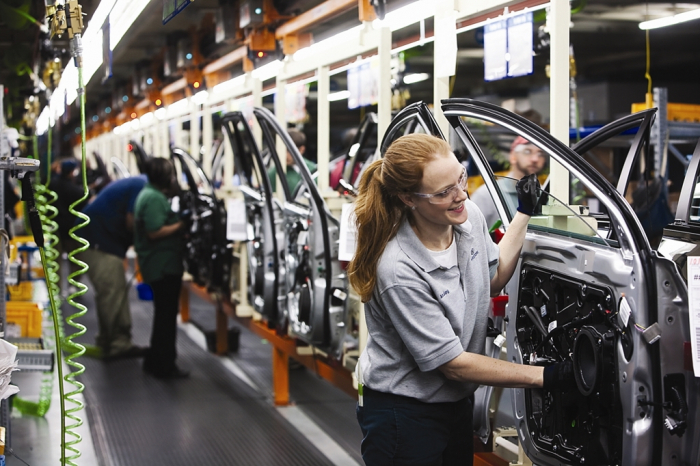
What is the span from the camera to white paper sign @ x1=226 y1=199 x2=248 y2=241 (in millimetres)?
6430

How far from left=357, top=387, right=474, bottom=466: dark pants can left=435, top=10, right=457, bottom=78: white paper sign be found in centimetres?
166

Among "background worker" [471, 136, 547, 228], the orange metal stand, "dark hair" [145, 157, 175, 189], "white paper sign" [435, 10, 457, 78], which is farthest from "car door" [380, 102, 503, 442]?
the orange metal stand

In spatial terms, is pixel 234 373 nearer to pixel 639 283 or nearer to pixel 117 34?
pixel 117 34

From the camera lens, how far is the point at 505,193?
10.0 ft

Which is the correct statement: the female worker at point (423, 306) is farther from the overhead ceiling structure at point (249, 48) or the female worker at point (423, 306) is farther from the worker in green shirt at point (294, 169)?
the worker in green shirt at point (294, 169)

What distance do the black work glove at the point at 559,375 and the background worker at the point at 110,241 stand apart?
582 centimetres

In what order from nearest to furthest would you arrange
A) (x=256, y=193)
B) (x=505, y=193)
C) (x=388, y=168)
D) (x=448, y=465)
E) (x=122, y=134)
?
(x=388, y=168)
(x=448, y=465)
(x=505, y=193)
(x=256, y=193)
(x=122, y=134)

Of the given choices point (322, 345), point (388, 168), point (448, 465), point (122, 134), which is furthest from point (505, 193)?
point (122, 134)

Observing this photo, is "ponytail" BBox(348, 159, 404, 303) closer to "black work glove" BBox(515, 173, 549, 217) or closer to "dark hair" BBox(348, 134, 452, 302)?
"dark hair" BBox(348, 134, 452, 302)

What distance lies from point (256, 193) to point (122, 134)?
10.2 m

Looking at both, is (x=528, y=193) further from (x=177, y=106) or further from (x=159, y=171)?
(x=177, y=106)

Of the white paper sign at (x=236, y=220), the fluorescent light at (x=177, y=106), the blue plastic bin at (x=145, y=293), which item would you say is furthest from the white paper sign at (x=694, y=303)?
the fluorescent light at (x=177, y=106)

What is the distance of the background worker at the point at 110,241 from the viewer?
7.49 m

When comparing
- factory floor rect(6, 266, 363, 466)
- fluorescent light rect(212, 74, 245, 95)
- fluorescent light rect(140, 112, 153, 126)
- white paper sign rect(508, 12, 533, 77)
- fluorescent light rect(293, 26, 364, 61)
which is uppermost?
fluorescent light rect(140, 112, 153, 126)
